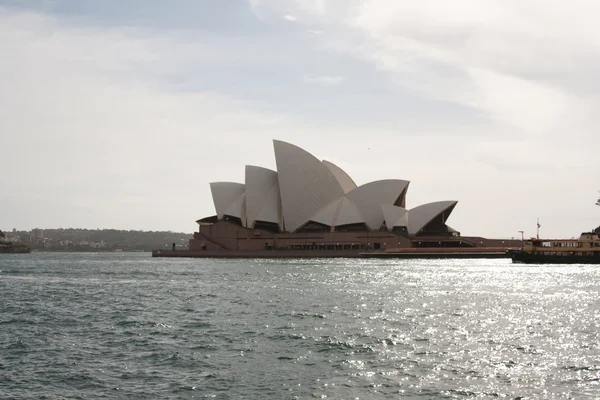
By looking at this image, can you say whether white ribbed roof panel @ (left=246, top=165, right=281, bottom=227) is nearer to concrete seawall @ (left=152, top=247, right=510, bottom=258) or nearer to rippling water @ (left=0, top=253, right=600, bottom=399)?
concrete seawall @ (left=152, top=247, right=510, bottom=258)

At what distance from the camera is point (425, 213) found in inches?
3615

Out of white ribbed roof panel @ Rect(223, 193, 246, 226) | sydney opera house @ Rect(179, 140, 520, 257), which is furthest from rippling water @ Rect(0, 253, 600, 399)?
white ribbed roof panel @ Rect(223, 193, 246, 226)

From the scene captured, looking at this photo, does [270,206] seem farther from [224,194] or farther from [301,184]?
[224,194]

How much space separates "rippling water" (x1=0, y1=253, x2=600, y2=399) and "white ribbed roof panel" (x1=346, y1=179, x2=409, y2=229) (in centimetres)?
5324

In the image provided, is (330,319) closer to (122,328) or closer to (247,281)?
(122,328)

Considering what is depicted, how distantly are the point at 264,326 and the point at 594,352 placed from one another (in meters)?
10.4

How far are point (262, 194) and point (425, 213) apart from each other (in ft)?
68.6

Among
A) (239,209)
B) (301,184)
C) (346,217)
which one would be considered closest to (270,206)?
(239,209)

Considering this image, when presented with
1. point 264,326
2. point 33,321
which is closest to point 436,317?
point 264,326

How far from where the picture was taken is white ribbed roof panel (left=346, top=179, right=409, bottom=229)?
9144cm

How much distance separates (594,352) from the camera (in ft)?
63.3

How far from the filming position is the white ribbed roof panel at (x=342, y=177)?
301 ft

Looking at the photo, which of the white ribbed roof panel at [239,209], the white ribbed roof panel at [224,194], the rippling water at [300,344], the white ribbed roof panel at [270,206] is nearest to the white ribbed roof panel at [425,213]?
the white ribbed roof panel at [270,206]

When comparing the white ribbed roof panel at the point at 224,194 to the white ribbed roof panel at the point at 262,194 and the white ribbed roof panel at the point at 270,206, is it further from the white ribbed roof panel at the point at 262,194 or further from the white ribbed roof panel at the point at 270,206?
the white ribbed roof panel at the point at 270,206
